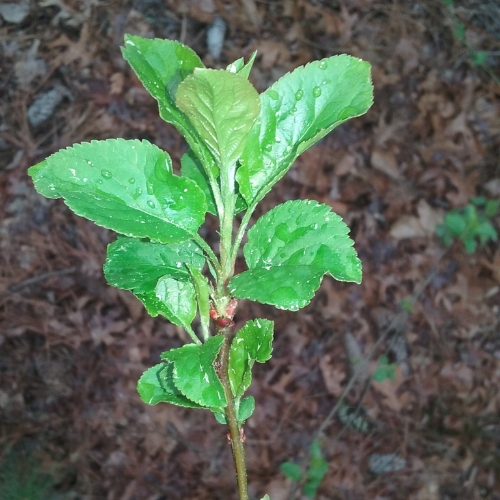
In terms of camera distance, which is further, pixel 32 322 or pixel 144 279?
pixel 32 322

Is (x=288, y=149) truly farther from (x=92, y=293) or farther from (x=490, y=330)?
(x=490, y=330)

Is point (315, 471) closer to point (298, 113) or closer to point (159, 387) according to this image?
point (159, 387)

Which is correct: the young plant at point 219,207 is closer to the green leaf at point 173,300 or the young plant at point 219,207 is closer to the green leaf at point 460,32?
the green leaf at point 173,300

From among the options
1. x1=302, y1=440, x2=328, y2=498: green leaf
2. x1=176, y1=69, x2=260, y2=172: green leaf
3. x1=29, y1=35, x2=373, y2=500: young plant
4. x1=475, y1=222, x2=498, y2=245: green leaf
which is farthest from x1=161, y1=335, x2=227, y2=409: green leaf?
x1=475, y1=222, x2=498, y2=245: green leaf

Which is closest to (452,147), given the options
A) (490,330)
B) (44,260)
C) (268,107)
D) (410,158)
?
(410,158)

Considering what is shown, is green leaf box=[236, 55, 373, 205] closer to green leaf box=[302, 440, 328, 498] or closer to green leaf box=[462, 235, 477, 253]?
green leaf box=[302, 440, 328, 498]

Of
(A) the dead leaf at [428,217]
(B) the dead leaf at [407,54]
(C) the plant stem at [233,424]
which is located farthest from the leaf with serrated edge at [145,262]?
(B) the dead leaf at [407,54]
